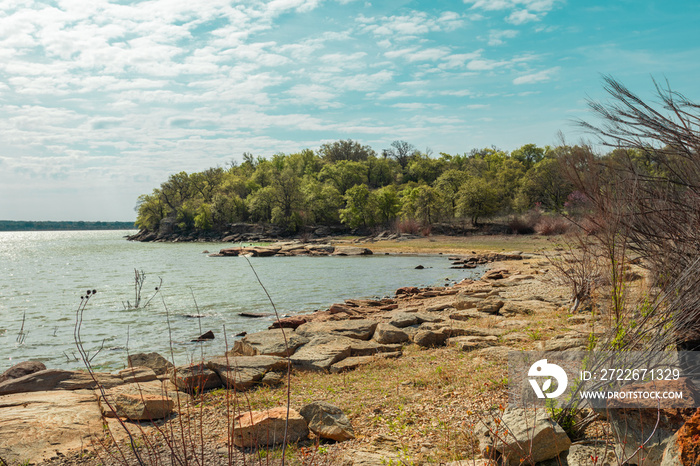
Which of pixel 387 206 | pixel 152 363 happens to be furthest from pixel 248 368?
pixel 387 206

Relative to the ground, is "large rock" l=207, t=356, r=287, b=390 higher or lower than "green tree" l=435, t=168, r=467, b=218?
lower

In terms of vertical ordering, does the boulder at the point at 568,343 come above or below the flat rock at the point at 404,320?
above

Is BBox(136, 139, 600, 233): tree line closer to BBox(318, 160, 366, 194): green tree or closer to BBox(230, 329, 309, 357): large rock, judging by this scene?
BBox(318, 160, 366, 194): green tree

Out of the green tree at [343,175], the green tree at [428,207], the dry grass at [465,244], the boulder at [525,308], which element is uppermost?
the green tree at [343,175]

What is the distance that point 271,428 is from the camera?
15.7 ft

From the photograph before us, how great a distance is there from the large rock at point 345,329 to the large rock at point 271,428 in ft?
18.3

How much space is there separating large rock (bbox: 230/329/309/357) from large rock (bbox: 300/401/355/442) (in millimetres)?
4166

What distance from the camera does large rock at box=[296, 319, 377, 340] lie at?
10.9 meters

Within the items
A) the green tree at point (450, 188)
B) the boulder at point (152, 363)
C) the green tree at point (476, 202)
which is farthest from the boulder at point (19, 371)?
the green tree at point (450, 188)

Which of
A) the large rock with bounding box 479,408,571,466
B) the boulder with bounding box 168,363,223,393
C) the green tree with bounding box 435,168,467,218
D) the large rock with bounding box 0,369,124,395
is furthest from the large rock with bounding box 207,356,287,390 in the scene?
the green tree with bounding box 435,168,467,218

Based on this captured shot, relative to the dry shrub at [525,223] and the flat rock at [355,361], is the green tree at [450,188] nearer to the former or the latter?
the dry shrub at [525,223]

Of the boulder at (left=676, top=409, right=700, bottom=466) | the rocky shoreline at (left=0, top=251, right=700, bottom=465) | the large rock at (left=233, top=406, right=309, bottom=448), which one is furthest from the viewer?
the large rock at (left=233, top=406, right=309, bottom=448)

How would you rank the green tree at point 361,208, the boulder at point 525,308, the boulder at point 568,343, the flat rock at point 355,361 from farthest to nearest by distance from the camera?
the green tree at point 361,208 < the boulder at point 525,308 < the flat rock at point 355,361 < the boulder at point 568,343

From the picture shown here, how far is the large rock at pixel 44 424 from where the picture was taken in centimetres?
477
